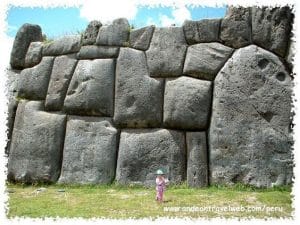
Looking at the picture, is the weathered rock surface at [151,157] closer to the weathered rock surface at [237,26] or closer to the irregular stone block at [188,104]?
the irregular stone block at [188,104]

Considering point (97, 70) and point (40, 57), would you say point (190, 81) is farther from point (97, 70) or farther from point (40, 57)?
point (40, 57)

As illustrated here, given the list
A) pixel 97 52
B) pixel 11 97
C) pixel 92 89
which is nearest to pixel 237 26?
pixel 97 52

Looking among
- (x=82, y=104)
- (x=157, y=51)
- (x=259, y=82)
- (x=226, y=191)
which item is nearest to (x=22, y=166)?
(x=82, y=104)

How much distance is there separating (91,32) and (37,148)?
2024 millimetres

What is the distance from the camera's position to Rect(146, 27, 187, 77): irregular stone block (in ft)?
18.7

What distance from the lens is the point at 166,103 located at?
567 centimetres

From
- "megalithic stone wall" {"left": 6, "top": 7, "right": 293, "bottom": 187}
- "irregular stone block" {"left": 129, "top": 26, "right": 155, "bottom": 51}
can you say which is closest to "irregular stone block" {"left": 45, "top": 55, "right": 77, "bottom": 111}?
"megalithic stone wall" {"left": 6, "top": 7, "right": 293, "bottom": 187}

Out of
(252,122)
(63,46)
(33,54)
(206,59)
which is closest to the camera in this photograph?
(252,122)

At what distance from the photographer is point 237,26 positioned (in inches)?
218

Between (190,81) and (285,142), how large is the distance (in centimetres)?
158

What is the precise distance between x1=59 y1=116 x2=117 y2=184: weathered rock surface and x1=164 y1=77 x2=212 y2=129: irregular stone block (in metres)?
0.93

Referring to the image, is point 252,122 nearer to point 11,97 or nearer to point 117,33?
point 117,33

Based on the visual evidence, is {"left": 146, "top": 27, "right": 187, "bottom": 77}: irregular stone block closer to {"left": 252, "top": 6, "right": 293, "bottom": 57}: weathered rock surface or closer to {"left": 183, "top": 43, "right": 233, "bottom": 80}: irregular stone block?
{"left": 183, "top": 43, "right": 233, "bottom": 80}: irregular stone block

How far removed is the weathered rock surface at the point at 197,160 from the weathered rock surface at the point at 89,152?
44.3 inches
